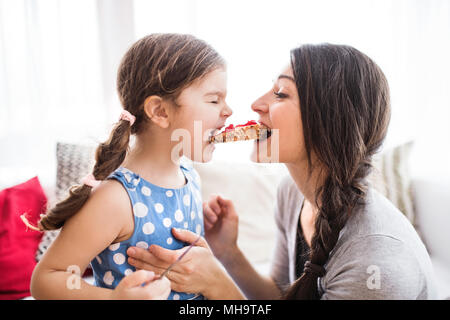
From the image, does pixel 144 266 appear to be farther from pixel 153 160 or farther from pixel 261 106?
pixel 261 106

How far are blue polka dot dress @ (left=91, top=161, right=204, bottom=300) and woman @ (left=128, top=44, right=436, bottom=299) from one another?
0.04 m

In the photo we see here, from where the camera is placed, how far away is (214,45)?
2.15 metres

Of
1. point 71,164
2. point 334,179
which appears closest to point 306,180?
point 334,179

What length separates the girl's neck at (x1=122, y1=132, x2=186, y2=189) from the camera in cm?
113

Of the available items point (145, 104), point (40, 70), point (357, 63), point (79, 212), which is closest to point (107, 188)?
point (79, 212)

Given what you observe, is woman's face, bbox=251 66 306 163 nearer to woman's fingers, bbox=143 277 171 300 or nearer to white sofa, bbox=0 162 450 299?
woman's fingers, bbox=143 277 171 300

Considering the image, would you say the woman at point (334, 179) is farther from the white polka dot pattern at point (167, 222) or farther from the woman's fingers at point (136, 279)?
the woman's fingers at point (136, 279)

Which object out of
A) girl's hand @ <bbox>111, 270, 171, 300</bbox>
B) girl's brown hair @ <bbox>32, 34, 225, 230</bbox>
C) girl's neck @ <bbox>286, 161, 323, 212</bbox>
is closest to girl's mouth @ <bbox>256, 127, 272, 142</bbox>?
girl's neck @ <bbox>286, 161, 323, 212</bbox>

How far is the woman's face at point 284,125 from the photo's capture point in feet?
3.69

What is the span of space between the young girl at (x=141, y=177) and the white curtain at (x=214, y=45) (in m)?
1.03

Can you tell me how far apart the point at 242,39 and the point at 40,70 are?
3.87 feet

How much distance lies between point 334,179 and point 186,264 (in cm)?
49

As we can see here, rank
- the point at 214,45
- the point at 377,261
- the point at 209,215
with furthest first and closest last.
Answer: the point at 214,45 < the point at 209,215 < the point at 377,261
